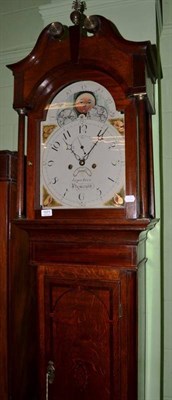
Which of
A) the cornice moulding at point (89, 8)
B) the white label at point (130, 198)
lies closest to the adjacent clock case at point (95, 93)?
the white label at point (130, 198)

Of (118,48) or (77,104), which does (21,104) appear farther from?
(118,48)

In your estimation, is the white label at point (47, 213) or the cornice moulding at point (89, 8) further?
the cornice moulding at point (89, 8)

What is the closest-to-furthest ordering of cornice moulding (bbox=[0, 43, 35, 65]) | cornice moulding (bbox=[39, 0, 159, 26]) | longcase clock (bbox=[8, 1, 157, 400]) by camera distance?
longcase clock (bbox=[8, 1, 157, 400]), cornice moulding (bbox=[39, 0, 159, 26]), cornice moulding (bbox=[0, 43, 35, 65])

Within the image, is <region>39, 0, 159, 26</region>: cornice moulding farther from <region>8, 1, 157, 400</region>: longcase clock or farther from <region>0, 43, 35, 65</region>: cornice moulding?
<region>0, 43, 35, 65</region>: cornice moulding

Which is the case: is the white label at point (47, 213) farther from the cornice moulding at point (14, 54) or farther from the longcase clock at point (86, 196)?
the cornice moulding at point (14, 54)

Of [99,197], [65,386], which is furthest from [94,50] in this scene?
[65,386]

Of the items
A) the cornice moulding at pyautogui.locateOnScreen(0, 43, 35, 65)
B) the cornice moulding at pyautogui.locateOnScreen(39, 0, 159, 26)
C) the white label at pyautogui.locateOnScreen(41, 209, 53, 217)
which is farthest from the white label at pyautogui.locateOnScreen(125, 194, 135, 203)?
the cornice moulding at pyautogui.locateOnScreen(0, 43, 35, 65)

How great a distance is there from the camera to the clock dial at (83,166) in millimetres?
952

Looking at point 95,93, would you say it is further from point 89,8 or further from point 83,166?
point 89,8

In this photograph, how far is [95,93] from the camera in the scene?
39.0 inches

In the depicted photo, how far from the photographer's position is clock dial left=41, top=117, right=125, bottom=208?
3.12 feet

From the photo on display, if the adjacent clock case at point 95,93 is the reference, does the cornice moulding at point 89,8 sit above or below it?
above

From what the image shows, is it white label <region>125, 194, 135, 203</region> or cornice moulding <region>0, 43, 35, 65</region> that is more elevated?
cornice moulding <region>0, 43, 35, 65</region>

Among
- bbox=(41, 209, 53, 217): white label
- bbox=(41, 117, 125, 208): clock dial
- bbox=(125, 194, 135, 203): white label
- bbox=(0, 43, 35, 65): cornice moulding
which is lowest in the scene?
bbox=(41, 209, 53, 217): white label
